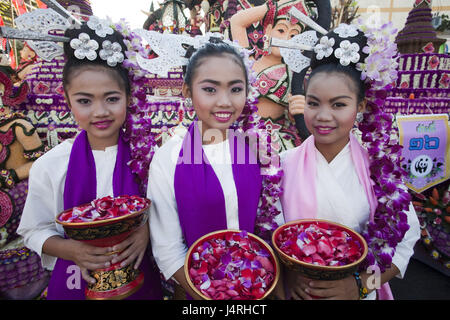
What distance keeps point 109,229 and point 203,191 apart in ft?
1.58

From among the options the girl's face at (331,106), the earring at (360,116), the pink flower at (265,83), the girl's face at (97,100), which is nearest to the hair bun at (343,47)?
the girl's face at (331,106)

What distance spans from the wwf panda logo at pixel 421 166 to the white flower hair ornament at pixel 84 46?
11.2ft

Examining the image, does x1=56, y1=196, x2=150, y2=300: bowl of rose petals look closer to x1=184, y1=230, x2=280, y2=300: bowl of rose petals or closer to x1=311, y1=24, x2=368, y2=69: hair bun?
x1=184, y1=230, x2=280, y2=300: bowl of rose petals

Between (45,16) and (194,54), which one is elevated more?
(45,16)

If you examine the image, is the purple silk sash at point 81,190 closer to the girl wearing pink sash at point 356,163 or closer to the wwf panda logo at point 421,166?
the girl wearing pink sash at point 356,163

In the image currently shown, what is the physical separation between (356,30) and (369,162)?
75cm

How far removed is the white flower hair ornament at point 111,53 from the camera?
1.33 meters

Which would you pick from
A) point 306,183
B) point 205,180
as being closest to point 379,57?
point 306,183

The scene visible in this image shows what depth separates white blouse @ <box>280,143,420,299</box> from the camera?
4.42 feet

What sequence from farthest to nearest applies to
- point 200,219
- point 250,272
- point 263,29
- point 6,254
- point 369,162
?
point 263,29 < point 6,254 < point 369,162 < point 200,219 < point 250,272

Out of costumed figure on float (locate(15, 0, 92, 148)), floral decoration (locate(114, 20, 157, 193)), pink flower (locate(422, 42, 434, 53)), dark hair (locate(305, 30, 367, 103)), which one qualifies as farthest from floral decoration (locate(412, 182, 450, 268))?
costumed figure on float (locate(15, 0, 92, 148))

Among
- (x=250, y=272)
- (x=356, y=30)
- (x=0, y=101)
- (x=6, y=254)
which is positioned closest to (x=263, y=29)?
(x=356, y=30)
